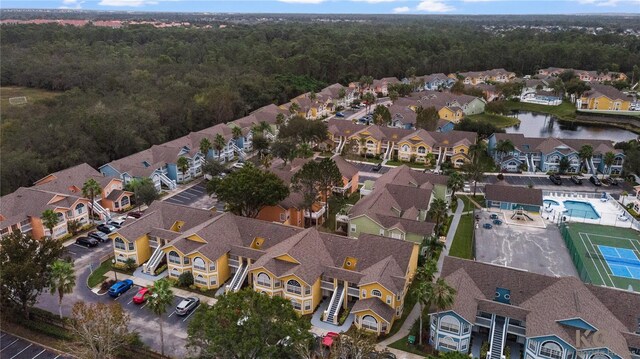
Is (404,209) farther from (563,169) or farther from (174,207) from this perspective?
(563,169)

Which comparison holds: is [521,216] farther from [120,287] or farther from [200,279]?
[120,287]

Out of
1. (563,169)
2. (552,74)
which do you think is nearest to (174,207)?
(563,169)

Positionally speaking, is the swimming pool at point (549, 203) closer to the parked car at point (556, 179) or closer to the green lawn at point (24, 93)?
the parked car at point (556, 179)

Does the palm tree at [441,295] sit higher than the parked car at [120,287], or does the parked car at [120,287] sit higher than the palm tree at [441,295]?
the palm tree at [441,295]

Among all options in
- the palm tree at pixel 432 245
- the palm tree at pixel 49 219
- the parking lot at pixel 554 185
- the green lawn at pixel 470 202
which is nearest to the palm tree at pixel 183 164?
the palm tree at pixel 49 219

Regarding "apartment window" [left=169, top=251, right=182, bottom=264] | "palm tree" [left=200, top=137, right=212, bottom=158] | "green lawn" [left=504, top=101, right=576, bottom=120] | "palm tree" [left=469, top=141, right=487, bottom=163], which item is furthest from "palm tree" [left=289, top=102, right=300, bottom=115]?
"apartment window" [left=169, top=251, right=182, bottom=264]

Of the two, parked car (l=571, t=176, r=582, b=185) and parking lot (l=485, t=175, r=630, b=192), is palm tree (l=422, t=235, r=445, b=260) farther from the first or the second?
parked car (l=571, t=176, r=582, b=185)
